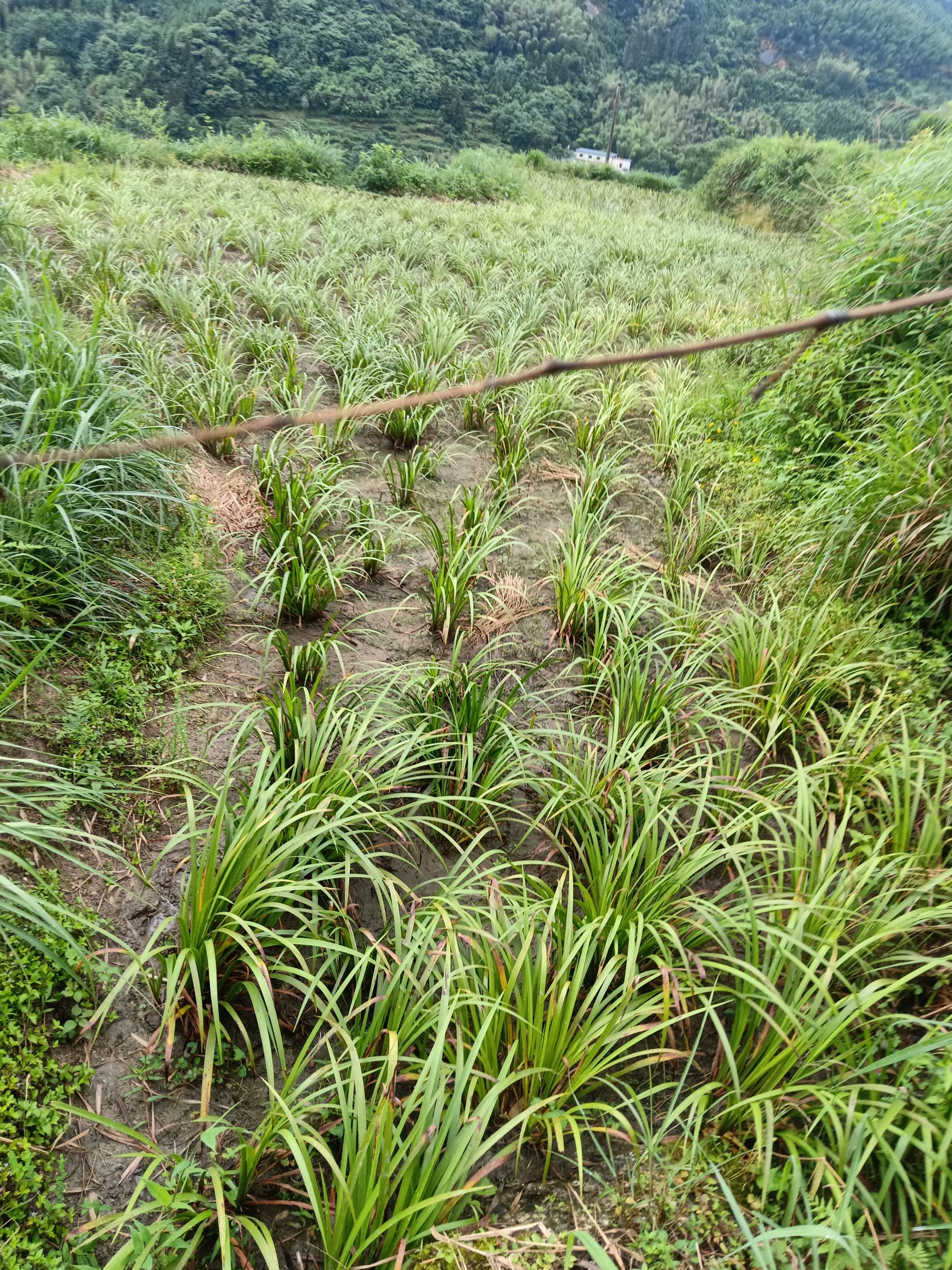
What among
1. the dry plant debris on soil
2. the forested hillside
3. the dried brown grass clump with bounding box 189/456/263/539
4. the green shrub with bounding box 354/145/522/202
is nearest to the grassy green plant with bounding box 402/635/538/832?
the dry plant debris on soil

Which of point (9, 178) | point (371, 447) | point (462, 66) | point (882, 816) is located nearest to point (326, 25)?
point (462, 66)

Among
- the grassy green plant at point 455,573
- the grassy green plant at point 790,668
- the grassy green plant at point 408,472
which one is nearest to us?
the grassy green plant at point 790,668

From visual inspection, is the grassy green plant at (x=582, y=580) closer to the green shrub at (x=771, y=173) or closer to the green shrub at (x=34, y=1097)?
the green shrub at (x=34, y=1097)

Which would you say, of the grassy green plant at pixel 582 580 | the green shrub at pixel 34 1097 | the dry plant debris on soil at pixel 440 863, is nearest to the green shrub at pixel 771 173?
the grassy green plant at pixel 582 580

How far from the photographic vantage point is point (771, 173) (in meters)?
16.4

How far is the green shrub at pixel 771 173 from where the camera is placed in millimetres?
15320

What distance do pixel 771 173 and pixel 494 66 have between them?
39396 millimetres

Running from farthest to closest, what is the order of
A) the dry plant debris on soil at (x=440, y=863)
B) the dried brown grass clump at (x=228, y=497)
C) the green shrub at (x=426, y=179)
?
the green shrub at (x=426, y=179) → the dried brown grass clump at (x=228, y=497) → the dry plant debris on soil at (x=440, y=863)

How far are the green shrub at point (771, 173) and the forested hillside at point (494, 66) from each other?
6.45 meters

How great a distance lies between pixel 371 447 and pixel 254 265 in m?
2.58

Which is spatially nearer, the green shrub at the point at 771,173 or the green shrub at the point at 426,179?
the green shrub at the point at 426,179

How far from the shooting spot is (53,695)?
1.71 m

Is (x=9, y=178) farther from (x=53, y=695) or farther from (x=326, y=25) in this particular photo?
(x=326, y=25)

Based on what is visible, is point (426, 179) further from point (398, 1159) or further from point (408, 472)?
point (398, 1159)
